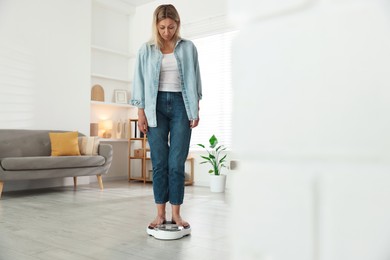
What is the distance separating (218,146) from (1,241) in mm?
3150

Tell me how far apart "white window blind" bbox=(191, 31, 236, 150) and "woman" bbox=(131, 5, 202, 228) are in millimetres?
2711

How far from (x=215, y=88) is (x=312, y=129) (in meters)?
4.59


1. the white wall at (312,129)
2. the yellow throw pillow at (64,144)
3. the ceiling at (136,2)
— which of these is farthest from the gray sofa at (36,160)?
the white wall at (312,129)

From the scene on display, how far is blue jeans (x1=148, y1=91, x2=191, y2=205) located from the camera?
198 cm

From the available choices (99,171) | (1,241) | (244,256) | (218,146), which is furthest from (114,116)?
(244,256)

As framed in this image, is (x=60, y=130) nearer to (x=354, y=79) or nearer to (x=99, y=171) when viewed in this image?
(x=99, y=171)

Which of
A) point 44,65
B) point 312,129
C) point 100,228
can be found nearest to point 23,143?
point 44,65

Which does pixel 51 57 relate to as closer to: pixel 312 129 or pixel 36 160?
pixel 36 160

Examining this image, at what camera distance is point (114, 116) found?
5.62 metres

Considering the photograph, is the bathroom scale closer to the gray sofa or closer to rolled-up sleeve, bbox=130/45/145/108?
rolled-up sleeve, bbox=130/45/145/108

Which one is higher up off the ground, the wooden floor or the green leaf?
the green leaf

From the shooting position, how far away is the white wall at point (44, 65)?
14.0 ft

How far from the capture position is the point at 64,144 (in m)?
4.27

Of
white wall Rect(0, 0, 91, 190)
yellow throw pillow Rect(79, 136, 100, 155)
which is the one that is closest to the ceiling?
white wall Rect(0, 0, 91, 190)
